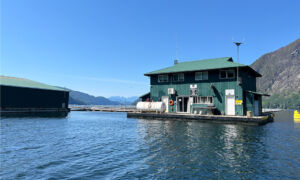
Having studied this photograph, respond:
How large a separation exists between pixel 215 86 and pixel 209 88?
1.13 m

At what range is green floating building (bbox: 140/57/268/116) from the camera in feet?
104

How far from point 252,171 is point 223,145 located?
5.32 metres

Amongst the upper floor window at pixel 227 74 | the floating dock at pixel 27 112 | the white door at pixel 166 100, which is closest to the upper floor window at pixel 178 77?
the white door at pixel 166 100

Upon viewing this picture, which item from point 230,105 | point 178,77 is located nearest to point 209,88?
point 230,105

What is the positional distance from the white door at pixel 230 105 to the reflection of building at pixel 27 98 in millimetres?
49774

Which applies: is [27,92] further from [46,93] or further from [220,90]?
[220,90]

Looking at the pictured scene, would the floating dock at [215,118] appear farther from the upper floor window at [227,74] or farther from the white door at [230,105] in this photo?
the upper floor window at [227,74]

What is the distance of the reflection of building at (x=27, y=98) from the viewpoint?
166 feet

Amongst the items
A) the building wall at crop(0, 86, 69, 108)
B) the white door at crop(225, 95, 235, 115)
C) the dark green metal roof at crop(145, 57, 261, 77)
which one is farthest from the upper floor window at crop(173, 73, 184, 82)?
the building wall at crop(0, 86, 69, 108)

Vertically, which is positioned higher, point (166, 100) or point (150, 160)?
point (166, 100)

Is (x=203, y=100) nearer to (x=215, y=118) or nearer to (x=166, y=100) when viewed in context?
(x=215, y=118)

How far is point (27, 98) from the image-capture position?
54406mm

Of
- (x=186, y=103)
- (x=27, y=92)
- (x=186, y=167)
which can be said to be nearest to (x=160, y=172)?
(x=186, y=167)

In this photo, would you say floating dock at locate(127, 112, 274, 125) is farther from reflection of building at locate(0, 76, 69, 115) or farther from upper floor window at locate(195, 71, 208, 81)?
reflection of building at locate(0, 76, 69, 115)
